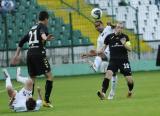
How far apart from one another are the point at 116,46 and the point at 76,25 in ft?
56.9

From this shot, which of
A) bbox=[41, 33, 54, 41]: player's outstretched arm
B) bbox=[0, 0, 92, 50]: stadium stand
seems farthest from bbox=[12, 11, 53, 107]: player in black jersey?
bbox=[0, 0, 92, 50]: stadium stand

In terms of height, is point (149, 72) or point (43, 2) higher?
point (43, 2)

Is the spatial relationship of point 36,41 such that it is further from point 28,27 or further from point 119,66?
point 28,27

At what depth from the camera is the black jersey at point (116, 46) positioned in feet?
59.8

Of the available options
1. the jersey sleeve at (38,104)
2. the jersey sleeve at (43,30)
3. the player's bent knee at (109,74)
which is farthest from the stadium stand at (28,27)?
the jersey sleeve at (38,104)

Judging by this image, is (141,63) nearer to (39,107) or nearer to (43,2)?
(43,2)

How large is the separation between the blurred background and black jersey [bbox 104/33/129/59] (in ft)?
47.9

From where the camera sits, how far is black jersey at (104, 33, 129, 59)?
59.8 ft

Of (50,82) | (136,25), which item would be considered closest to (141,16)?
(136,25)

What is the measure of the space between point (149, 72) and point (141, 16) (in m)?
5.87

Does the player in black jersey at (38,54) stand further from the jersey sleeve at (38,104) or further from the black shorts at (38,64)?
the jersey sleeve at (38,104)

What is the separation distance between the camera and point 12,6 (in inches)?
1405

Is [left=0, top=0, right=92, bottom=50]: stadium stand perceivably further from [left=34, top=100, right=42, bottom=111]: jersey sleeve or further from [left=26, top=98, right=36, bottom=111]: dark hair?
[left=26, top=98, right=36, bottom=111]: dark hair

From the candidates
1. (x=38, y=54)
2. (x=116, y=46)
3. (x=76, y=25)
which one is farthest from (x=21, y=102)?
(x=76, y=25)
